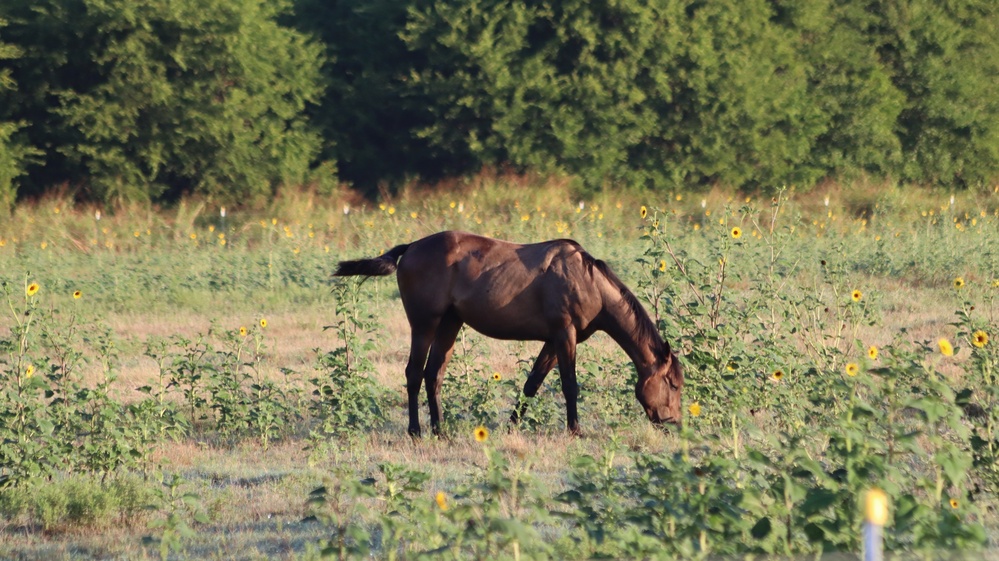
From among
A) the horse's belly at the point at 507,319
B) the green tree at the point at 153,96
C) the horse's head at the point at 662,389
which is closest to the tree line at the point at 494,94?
the green tree at the point at 153,96

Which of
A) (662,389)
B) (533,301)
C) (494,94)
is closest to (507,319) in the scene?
(533,301)

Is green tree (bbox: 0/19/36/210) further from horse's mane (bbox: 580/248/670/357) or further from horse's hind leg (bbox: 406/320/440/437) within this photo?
horse's mane (bbox: 580/248/670/357)

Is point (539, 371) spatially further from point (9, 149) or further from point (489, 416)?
point (9, 149)

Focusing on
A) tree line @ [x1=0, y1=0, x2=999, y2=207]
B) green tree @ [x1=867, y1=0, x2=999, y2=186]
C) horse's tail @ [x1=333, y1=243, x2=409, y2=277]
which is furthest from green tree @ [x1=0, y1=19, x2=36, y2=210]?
green tree @ [x1=867, y1=0, x2=999, y2=186]

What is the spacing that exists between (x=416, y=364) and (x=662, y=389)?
70.9 inches

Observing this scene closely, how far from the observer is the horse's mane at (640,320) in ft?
28.7

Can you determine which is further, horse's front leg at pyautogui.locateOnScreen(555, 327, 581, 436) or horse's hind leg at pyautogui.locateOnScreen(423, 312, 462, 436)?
horse's hind leg at pyautogui.locateOnScreen(423, 312, 462, 436)

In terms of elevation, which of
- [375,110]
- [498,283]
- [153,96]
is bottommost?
[375,110]

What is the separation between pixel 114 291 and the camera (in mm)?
16172

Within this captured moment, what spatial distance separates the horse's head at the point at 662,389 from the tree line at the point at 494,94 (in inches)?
744

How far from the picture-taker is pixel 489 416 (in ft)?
30.9

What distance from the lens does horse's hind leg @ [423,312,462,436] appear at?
924 cm

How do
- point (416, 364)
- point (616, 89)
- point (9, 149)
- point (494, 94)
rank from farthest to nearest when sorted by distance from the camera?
1. point (616, 89)
2. point (494, 94)
3. point (9, 149)
4. point (416, 364)

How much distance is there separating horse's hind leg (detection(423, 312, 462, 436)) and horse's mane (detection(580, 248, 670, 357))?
113cm
